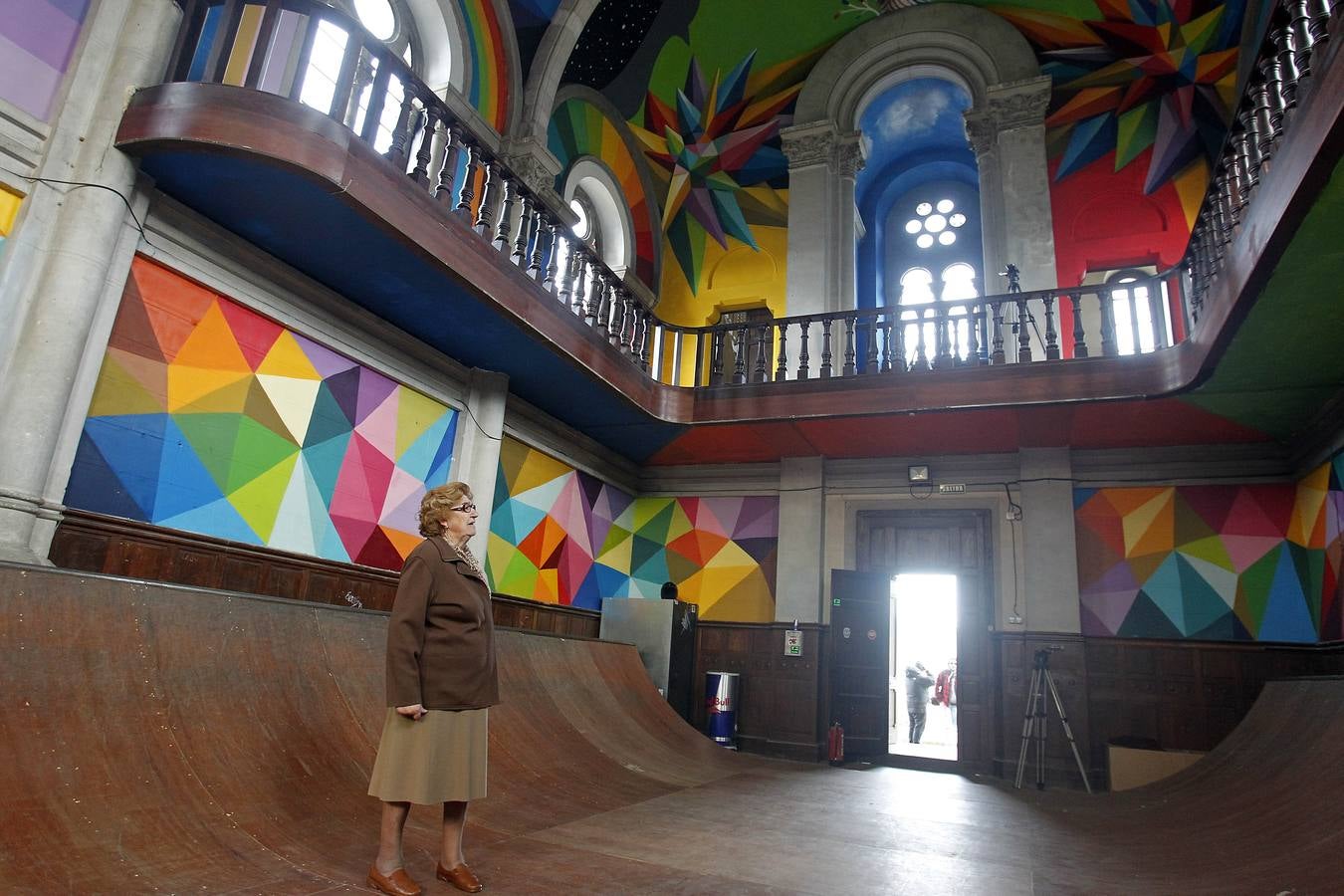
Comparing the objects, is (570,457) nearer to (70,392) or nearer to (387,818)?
(70,392)

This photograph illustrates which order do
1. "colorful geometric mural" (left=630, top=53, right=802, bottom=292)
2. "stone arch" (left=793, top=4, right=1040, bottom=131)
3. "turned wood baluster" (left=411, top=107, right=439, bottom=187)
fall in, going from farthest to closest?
"colorful geometric mural" (left=630, top=53, right=802, bottom=292)
"stone arch" (left=793, top=4, right=1040, bottom=131)
"turned wood baluster" (left=411, top=107, right=439, bottom=187)

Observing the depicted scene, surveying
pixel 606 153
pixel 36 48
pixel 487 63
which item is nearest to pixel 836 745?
pixel 606 153

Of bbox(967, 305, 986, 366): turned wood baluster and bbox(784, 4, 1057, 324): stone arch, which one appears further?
bbox(784, 4, 1057, 324): stone arch

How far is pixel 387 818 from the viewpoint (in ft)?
8.45

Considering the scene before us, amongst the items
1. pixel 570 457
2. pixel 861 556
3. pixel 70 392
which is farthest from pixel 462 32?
pixel 861 556

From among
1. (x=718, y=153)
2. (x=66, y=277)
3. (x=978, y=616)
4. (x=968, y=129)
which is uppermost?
(x=718, y=153)

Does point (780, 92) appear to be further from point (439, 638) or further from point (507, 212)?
point (439, 638)

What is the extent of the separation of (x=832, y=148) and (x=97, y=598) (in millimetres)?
9710

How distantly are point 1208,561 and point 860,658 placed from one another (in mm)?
3556

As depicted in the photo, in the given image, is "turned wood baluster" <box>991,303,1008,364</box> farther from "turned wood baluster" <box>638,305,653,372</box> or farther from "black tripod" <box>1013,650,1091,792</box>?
"turned wood baluster" <box>638,305,653,372</box>

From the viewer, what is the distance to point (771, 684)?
8.95 meters

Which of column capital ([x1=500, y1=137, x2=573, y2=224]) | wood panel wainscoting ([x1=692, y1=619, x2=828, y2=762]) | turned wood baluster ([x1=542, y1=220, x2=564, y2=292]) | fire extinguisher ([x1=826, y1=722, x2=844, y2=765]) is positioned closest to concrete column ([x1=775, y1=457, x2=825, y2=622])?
wood panel wainscoting ([x1=692, y1=619, x2=828, y2=762])

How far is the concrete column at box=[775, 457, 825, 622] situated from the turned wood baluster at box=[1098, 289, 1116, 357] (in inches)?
129

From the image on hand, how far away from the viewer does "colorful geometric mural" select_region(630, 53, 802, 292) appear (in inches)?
440
